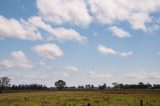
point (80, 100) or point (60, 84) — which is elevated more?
point (60, 84)

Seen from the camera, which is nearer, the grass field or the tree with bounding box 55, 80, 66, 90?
the grass field

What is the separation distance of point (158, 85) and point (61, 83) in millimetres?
76151

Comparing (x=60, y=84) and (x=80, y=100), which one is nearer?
(x=80, y=100)

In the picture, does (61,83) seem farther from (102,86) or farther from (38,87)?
(102,86)

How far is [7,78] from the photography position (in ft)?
622

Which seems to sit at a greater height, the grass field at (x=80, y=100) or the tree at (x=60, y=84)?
the tree at (x=60, y=84)

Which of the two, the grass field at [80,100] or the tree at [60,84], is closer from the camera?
the grass field at [80,100]

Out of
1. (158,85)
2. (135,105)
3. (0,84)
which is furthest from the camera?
(158,85)

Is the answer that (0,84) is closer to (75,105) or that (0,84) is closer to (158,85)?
(158,85)

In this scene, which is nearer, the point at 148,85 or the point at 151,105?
the point at 151,105

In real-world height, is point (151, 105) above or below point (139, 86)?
below

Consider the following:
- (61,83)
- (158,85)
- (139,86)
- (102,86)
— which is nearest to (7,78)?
(61,83)

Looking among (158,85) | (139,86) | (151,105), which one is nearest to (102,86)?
(139,86)

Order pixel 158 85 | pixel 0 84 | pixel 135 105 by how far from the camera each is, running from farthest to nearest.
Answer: pixel 158 85 → pixel 0 84 → pixel 135 105
